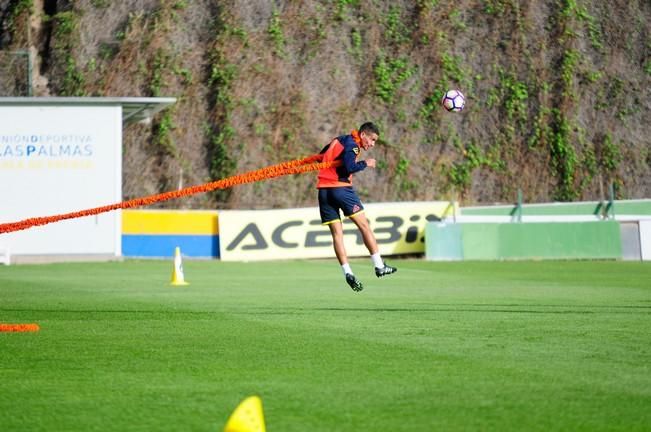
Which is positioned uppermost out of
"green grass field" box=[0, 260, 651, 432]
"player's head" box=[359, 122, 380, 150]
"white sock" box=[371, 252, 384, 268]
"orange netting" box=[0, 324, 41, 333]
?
"player's head" box=[359, 122, 380, 150]

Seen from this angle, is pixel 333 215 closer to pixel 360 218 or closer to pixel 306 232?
pixel 360 218

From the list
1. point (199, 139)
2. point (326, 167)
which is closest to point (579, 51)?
point (199, 139)

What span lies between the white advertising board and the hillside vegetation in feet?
25.5

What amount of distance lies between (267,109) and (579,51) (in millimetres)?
10841

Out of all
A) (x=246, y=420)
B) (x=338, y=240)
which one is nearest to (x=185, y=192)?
(x=338, y=240)

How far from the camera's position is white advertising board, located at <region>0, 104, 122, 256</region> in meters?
28.3

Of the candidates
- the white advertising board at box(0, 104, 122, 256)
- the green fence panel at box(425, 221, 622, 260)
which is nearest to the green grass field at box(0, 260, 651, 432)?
the green fence panel at box(425, 221, 622, 260)

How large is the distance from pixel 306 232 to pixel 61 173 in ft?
21.1

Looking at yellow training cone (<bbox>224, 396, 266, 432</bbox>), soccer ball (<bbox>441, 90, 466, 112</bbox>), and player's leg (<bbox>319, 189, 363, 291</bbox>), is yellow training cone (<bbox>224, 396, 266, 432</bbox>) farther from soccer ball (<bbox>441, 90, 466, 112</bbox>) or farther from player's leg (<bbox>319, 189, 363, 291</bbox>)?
soccer ball (<bbox>441, 90, 466, 112</bbox>)

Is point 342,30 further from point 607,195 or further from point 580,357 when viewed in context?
point 580,357

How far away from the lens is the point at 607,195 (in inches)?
1442

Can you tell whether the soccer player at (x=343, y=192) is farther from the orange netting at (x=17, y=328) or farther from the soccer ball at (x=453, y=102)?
the orange netting at (x=17, y=328)

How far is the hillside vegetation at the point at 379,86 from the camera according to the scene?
3684 cm

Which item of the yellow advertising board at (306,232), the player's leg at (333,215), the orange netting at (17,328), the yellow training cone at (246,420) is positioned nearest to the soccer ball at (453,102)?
the player's leg at (333,215)
